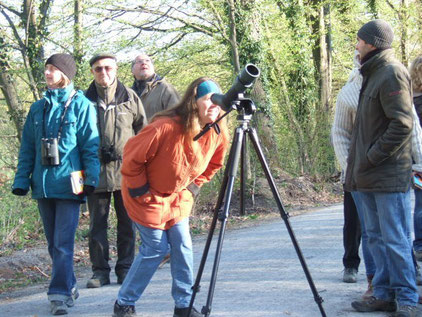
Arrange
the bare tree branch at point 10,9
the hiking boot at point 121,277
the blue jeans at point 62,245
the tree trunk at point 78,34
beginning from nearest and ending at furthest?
the blue jeans at point 62,245 → the hiking boot at point 121,277 → the bare tree branch at point 10,9 → the tree trunk at point 78,34

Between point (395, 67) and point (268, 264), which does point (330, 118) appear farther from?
point (395, 67)

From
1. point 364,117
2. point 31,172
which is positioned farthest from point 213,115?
point 31,172

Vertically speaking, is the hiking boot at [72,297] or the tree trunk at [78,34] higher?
the tree trunk at [78,34]

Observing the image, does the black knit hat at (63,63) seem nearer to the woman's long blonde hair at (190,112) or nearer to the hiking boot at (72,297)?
the woman's long blonde hair at (190,112)

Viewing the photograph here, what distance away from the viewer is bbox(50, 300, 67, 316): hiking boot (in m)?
5.56

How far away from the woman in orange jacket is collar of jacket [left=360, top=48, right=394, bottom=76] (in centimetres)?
118

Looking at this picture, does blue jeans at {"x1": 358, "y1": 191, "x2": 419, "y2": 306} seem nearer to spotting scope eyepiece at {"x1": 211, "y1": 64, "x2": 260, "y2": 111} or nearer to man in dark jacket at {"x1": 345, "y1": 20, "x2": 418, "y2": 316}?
man in dark jacket at {"x1": 345, "y1": 20, "x2": 418, "y2": 316}

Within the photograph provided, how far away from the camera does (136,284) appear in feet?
16.4

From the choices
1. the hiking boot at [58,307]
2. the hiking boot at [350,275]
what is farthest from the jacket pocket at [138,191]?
the hiking boot at [350,275]

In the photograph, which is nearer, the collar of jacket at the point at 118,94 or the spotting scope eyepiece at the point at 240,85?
the spotting scope eyepiece at the point at 240,85

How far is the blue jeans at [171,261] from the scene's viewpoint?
4941 mm

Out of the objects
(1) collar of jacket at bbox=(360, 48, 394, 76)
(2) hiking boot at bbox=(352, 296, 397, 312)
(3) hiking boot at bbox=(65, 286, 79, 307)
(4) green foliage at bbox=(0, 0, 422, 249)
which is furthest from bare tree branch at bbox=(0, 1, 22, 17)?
(2) hiking boot at bbox=(352, 296, 397, 312)

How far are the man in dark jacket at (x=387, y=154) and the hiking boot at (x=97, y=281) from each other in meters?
2.72

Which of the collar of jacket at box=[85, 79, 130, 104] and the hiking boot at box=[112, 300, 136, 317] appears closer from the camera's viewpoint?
the hiking boot at box=[112, 300, 136, 317]
